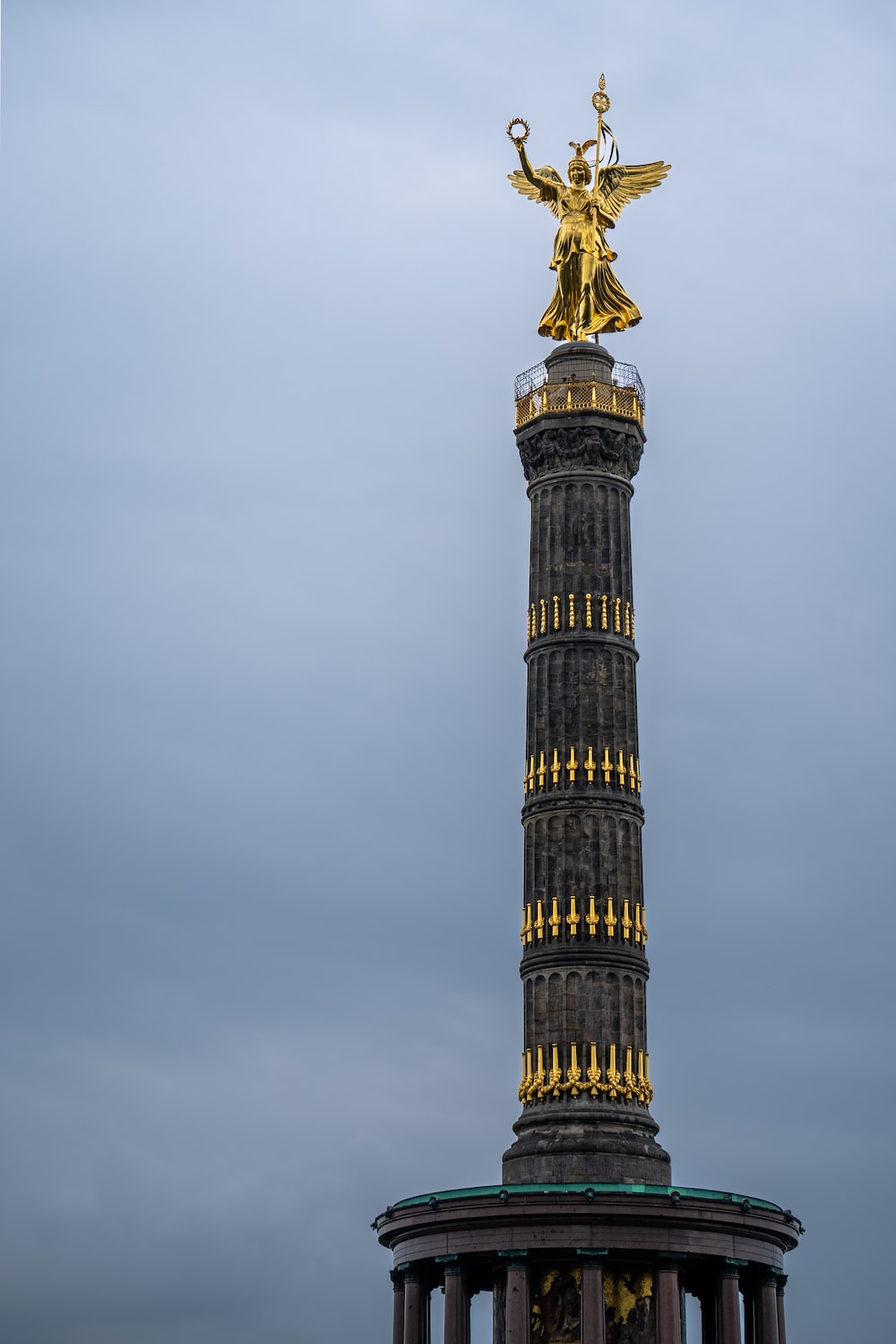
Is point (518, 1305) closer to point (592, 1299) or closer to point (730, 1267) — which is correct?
point (592, 1299)

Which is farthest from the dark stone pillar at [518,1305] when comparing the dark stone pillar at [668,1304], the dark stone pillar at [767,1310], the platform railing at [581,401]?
the platform railing at [581,401]

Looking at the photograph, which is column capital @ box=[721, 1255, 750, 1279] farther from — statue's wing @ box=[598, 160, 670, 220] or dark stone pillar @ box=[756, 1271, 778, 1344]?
statue's wing @ box=[598, 160, 670, 220]

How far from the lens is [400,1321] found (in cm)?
5578

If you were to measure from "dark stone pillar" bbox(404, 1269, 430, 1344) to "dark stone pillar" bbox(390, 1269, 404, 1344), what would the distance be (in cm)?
33

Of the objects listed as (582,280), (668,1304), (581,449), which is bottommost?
(668,1304)

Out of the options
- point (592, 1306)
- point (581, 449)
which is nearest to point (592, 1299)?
point (592, 1306)

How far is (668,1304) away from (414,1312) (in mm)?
7956

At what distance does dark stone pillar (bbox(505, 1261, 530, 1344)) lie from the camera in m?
51.3

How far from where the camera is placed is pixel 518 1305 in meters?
51.4

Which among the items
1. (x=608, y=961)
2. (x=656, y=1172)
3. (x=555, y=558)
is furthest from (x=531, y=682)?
(x=656, y=1172)

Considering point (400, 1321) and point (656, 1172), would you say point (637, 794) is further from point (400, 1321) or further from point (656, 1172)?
point (400, 1321)

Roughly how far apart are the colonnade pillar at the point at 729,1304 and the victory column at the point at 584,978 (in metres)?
0.05

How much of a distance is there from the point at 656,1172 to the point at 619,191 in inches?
1225

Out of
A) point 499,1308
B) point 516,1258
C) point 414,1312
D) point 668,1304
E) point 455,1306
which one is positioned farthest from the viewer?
point 414,1312
